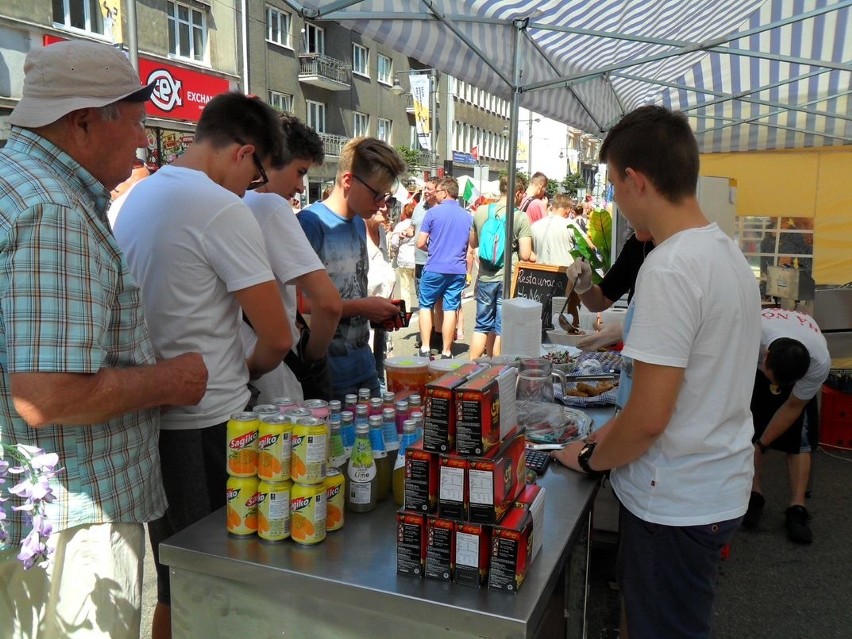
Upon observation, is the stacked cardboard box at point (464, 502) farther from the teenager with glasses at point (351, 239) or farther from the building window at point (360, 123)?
the building window at point (360, 123)

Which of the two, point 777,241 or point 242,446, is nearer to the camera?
point 242,446

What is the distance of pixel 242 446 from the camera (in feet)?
4.85

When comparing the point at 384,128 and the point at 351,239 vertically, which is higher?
the point at 384,128

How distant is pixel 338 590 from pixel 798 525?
3.02 m

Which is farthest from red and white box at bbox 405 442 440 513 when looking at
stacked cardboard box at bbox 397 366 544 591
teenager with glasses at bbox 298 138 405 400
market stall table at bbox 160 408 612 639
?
teenager with glasses at bbox 298 138 405 400

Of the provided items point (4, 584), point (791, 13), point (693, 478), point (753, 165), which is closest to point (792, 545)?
point (693, 478)

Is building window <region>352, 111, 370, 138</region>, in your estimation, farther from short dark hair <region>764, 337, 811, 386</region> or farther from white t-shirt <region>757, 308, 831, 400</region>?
short dark hair <region>764, 337, 811, 386</region>

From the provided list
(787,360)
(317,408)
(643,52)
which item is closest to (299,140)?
(317,408)

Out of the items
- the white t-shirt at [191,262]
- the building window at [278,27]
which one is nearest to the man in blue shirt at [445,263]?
the white t-shirt at [191,262]

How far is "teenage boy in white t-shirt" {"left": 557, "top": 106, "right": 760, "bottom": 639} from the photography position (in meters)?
1.51

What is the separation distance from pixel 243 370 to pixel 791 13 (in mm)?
5356

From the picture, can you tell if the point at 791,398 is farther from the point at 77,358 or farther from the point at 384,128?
A: the point at 384,128

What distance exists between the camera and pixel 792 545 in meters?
3.46

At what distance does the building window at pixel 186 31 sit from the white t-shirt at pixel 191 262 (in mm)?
18417
